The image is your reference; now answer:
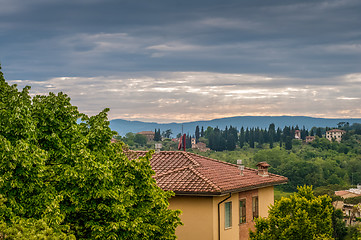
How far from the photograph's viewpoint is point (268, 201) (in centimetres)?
3278

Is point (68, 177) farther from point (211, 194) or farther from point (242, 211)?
point (242, 211)

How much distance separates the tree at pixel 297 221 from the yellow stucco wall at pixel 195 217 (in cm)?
242

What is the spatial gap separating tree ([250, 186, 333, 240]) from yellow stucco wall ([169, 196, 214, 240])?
2.42m

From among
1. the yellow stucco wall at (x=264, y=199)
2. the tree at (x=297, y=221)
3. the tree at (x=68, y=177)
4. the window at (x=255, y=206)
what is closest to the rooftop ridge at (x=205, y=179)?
the tree at (x=297, y=221)

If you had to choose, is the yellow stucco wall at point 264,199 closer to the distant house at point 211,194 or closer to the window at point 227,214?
the distant house at point 211,194

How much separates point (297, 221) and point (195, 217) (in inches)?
213

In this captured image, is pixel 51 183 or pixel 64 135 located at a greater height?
pixel 64 135

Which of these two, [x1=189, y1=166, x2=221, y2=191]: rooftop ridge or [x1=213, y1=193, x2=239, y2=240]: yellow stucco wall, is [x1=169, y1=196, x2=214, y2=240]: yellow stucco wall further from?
[x1=189, y1=166, x2=221, y2=191]: rooftop ridge

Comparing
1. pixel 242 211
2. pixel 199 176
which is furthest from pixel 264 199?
pixel 199 176

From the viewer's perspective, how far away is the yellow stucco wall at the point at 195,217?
26.7 m

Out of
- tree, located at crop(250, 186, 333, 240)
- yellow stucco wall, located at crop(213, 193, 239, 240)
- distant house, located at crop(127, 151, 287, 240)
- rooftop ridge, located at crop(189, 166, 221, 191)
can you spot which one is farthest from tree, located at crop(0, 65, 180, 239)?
tree, located at crop(250, 186, 333, 240)

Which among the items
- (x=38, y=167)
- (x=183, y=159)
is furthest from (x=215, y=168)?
(x=38, y=167)

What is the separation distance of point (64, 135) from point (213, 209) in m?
12.2

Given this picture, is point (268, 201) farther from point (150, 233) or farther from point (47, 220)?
point (47, 220)
